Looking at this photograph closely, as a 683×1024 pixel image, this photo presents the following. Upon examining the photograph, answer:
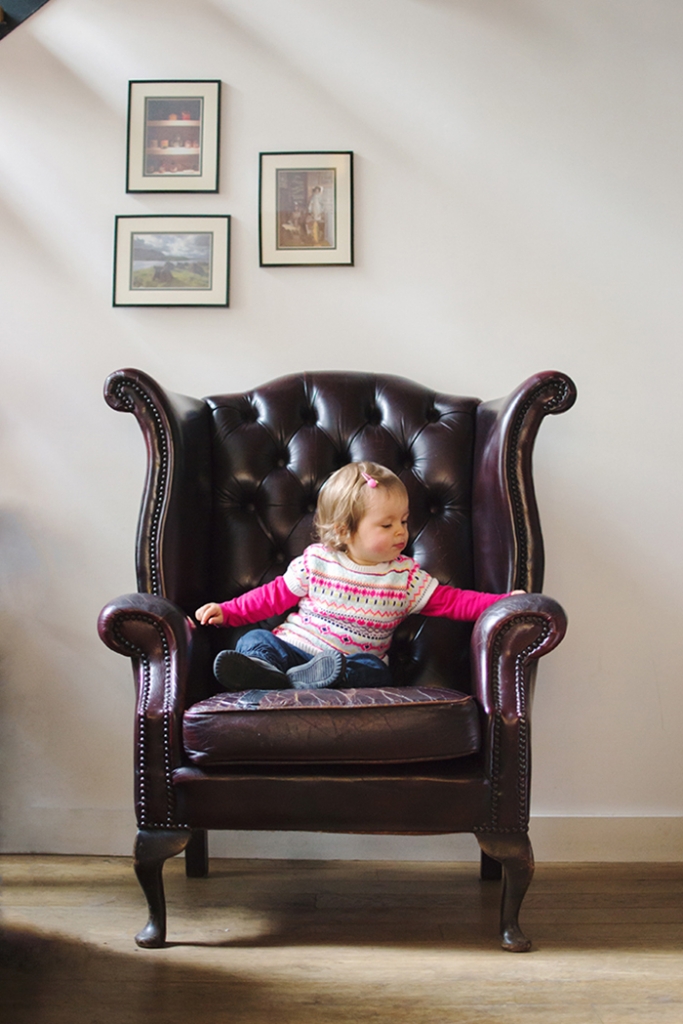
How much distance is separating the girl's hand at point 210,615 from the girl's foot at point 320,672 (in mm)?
228

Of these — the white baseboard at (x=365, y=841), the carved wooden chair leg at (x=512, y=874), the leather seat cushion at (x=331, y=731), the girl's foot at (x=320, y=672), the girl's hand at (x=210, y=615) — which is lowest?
the white baseboard at (x=365, y=841)

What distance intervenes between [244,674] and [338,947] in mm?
595

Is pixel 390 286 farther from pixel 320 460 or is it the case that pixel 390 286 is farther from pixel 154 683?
pixel 154 683

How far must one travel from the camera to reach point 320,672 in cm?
189

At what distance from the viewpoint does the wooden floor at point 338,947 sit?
1520 millimetres

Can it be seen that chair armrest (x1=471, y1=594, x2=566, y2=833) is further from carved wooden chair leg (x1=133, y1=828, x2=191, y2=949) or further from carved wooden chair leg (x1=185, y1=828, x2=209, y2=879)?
carved wooden chair leg (x1=185, y1=828, x2=209, y2=879)

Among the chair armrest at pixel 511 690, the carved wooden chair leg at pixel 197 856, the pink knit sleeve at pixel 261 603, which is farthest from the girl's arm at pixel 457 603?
the carved wooden chair leg at pixel 197 856

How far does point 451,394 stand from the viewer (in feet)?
8.04

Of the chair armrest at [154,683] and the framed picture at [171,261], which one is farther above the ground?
the framed picture at [171,261]

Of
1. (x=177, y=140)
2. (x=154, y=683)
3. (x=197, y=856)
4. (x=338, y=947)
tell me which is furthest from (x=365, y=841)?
(x=177, y=140)

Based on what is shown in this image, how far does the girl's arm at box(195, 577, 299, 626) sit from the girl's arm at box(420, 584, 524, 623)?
340mm

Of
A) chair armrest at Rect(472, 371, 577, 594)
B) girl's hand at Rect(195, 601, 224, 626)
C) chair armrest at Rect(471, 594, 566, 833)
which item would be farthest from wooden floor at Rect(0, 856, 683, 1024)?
chair armrest at Rect(472, 371, 577, 594)

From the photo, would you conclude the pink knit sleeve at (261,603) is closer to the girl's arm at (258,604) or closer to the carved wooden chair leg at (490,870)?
the girl's arm at (258,604)

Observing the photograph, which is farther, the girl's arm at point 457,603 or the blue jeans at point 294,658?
the girl's arm at point 457,603
